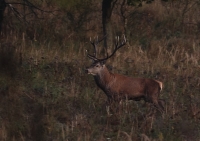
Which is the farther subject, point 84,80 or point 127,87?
point 84,80

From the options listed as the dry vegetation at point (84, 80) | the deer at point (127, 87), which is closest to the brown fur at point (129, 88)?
the deer at point (127, 87)

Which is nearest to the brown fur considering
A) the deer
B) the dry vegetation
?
the deer

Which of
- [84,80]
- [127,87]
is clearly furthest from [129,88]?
[84,80]

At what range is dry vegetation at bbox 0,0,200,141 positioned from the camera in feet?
31.4

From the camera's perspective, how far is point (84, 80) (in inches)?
489

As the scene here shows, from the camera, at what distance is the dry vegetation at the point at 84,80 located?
9.59 meters

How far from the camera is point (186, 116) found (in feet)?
34.7

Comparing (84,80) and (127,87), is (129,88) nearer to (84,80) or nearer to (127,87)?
(127,87)

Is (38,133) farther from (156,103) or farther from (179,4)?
(179,4)

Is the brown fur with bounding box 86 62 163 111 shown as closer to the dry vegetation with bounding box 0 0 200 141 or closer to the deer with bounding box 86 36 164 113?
the deer with bounding box 86 36 164 113

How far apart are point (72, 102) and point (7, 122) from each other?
210cm

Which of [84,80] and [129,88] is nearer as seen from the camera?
[129,88]

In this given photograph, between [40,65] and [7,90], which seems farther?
[40,65]

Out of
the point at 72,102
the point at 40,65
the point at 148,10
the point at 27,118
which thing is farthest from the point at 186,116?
the point at 148,10
